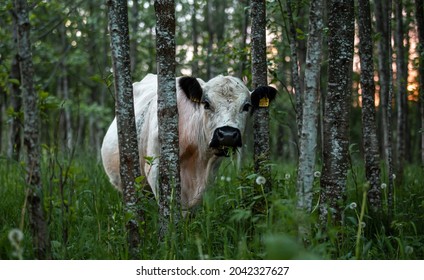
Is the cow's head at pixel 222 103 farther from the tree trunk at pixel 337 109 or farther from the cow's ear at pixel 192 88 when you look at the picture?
the tree trunk at pixel 337 109

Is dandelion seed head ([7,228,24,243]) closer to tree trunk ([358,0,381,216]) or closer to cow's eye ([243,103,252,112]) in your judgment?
cow's eye ([243,103,252,112])

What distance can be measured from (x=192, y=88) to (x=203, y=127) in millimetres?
534

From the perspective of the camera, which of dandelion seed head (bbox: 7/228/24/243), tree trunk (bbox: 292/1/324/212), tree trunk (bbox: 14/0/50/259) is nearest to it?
dandelion seed head (bbox: 7/228/24/243)

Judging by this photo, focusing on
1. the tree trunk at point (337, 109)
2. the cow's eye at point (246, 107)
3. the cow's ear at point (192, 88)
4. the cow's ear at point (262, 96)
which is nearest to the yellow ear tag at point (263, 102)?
the cow's ear at point (262, 96)

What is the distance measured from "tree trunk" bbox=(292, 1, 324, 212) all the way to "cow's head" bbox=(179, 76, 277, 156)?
1887 mm

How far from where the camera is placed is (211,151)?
6.73 m

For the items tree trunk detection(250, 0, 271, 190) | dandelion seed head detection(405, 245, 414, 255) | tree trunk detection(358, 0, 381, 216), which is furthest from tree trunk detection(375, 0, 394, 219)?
tree trunk detection(250, 0, 271, 190)

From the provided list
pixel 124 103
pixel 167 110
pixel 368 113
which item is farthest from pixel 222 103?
pixel 124 103

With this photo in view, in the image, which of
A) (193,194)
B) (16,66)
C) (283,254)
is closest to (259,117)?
(193,194)

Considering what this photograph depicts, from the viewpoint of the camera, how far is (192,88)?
6641mm

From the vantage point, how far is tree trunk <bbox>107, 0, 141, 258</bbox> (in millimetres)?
4719

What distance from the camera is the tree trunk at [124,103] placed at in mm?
4719

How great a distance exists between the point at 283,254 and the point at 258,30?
4138 millimetres
